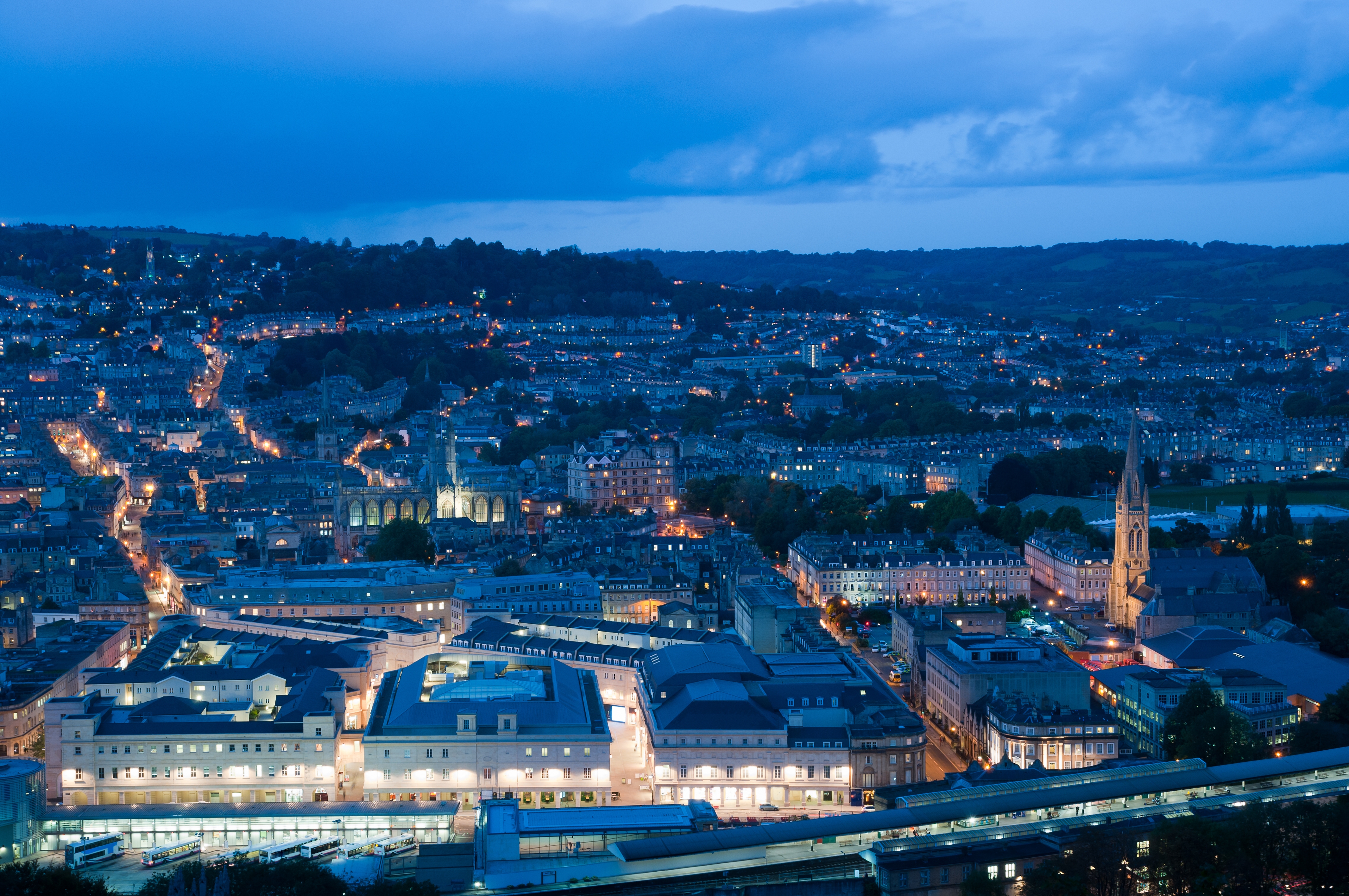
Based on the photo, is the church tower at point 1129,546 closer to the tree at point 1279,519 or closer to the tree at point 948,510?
the tree at point 1279,519

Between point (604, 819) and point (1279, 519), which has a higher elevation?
point (1279, 519)

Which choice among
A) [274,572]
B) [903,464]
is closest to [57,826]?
[274,572]

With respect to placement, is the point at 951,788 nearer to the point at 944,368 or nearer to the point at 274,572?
the point at 274,572

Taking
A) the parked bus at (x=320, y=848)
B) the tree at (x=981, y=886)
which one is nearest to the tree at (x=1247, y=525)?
the tree at (x=981, y=886)

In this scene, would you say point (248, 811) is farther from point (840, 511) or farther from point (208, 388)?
point (208, 388)

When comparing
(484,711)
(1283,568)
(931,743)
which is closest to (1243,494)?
(1283,568)
